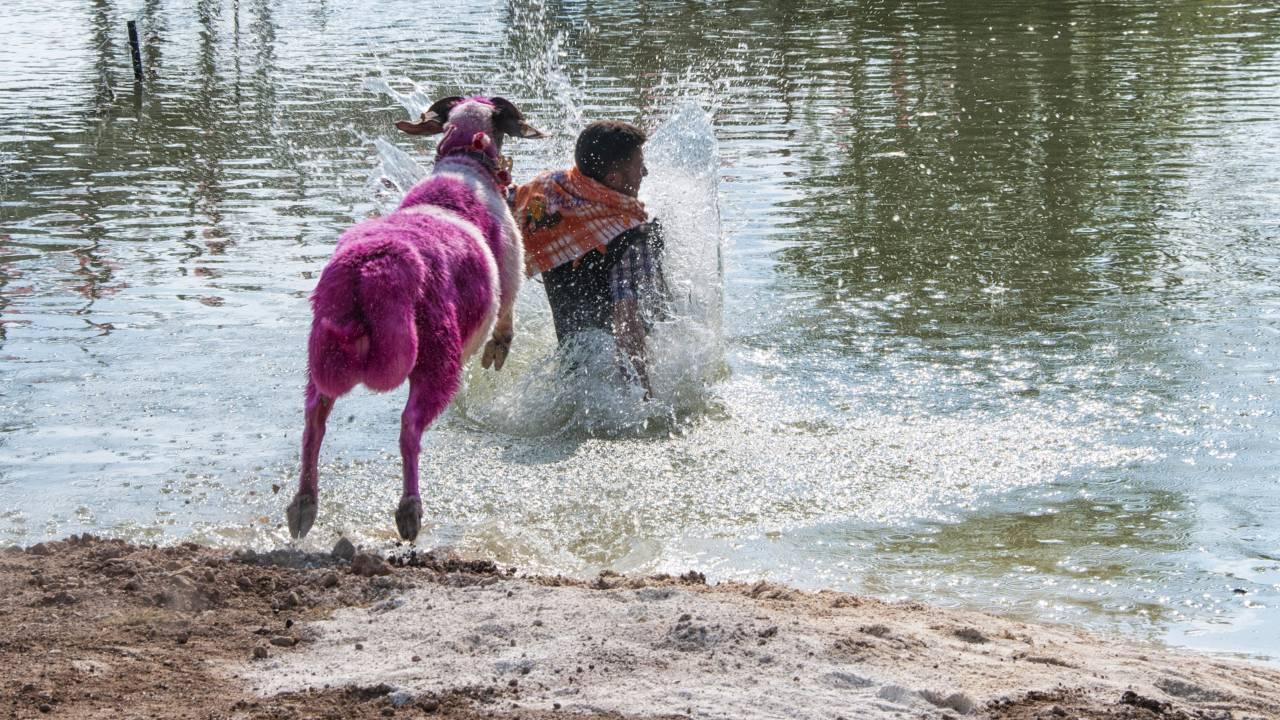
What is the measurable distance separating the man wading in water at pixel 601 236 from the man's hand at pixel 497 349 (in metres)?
0.49

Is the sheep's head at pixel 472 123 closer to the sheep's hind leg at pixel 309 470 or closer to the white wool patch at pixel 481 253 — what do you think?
the white wool patch at pixel 481 253

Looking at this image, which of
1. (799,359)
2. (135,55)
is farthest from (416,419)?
(135,55)

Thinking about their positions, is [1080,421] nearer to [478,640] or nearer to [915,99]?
[478,640]

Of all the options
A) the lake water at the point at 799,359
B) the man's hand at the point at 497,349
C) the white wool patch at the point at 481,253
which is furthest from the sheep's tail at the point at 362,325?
the man's hand at the point at 497,349

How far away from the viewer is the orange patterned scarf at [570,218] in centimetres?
693

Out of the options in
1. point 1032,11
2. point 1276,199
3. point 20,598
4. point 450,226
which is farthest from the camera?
point 1032,11

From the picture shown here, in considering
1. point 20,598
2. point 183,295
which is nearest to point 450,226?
point 20,598

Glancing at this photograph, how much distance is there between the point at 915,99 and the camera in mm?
16375

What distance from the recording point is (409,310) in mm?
4691

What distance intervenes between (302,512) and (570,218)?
2.54 meters

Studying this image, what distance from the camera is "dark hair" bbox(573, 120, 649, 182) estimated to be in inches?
273

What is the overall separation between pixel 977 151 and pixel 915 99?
10.2ft

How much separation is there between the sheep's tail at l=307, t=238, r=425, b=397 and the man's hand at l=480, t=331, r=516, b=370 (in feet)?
6.47

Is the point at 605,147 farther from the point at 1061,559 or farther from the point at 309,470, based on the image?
the point at 1061,559
